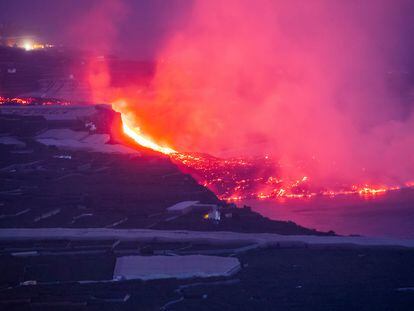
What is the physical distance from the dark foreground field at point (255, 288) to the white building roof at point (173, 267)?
0.11 metres

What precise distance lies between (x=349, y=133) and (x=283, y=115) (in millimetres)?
1556

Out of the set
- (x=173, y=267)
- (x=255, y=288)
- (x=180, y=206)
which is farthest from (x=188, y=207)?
(x=255, y=288)

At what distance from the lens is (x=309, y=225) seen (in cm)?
1216

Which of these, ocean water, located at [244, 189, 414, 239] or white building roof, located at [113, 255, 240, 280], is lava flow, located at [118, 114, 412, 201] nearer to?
ocean water, located at [244, 189, 414, 239]

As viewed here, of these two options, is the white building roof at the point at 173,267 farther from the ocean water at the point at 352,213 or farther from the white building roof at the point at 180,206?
the ocean water at the point at 352,213

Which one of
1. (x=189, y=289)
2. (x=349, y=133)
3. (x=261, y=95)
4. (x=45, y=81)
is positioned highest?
(x=45, y=81)

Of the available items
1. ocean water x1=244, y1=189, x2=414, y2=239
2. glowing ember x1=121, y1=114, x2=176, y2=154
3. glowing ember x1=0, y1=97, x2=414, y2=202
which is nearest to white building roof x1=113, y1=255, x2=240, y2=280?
ocean water x1=244, y1=189, x2=414, y2=239

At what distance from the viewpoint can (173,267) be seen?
8.12 metres

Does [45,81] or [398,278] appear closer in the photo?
[398,278]

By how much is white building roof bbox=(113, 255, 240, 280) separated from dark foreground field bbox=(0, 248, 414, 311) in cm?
11

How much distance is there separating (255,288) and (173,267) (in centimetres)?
90

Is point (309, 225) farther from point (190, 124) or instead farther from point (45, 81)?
point (45, 81)

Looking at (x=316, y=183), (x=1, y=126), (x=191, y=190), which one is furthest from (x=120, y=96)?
(x=191, y=190)

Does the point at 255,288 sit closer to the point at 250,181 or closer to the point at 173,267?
the point at 173,267
